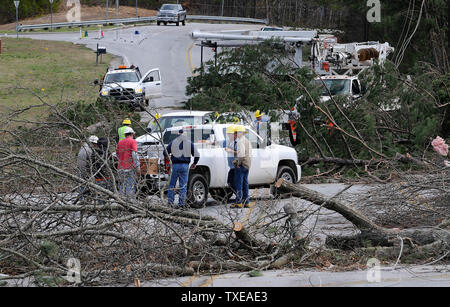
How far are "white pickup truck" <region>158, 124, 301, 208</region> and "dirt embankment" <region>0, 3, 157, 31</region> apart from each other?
53.5 m

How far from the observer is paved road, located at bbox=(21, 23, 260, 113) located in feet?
123

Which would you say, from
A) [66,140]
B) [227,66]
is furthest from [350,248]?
[227,66]

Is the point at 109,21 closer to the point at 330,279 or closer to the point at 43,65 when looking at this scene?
the point at 43,65

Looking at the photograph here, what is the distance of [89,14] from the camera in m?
71.6

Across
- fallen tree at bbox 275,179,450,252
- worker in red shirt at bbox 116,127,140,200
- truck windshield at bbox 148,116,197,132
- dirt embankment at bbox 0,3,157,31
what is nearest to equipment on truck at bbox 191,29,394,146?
truck windshield at bbox 148,116,197,132

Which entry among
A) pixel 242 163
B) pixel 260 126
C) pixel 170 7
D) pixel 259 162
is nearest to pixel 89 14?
pixel 170 7

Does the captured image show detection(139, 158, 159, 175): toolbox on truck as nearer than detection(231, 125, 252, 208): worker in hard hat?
Yes

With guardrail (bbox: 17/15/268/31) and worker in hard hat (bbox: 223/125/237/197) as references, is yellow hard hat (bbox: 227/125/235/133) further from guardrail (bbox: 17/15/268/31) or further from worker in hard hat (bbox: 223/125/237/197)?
guardrail (bbox: 17/15/268/31)

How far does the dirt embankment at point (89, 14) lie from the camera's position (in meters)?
68.2

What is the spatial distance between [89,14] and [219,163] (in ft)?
197

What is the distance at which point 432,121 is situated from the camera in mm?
15633

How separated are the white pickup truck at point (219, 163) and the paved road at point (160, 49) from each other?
14.9m
